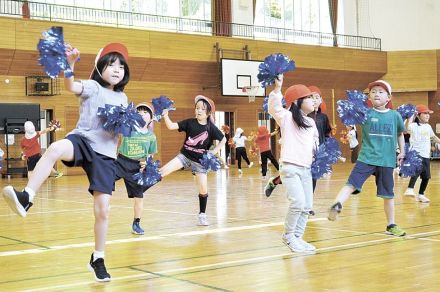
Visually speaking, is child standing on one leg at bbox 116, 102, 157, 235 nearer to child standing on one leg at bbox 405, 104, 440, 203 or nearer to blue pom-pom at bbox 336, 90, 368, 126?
blue pom-pom at bbox 336, 90, 368, 126

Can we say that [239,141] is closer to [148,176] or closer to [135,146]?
[135,146]

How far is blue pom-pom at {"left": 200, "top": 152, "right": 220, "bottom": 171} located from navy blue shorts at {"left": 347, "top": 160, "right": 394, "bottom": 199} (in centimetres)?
182

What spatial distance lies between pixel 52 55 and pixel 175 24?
2299 centimetres

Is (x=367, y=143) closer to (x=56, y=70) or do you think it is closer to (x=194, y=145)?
(x=194, y=145)

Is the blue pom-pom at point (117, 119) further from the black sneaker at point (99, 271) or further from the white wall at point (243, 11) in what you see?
the white wall at point (243, 11)

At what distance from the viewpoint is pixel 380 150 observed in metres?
7.11

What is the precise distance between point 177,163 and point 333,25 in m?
24.9

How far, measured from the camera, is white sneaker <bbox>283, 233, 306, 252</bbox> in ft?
19.8

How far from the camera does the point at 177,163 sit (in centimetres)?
848

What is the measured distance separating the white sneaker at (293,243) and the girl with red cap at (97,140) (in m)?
1.97

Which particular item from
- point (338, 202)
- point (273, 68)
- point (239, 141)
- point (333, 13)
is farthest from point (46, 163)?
point (333, 13)

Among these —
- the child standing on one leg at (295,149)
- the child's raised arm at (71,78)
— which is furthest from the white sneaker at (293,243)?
the child's raised arm at (71,78)

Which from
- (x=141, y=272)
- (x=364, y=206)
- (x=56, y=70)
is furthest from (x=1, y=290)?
(x=364, y=206)

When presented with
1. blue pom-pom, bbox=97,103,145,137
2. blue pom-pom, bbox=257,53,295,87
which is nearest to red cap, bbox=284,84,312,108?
Result: blue pom-pom, bbox=257,53,295,87
